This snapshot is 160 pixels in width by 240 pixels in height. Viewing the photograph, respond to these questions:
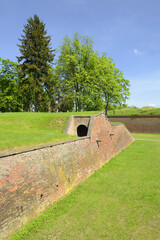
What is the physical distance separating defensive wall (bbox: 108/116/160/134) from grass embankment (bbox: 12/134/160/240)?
2570 centimetres

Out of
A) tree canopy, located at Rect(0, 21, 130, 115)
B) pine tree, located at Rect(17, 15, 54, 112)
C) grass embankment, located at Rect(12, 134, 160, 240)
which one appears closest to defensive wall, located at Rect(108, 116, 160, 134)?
tree canopy, located at Rect(0, 21, 130, 115)

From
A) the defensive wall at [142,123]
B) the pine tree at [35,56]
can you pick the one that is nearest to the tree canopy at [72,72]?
the pine tree at [35,56]

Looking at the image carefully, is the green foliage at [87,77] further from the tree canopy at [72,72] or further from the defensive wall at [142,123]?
the defensive wall at [142,123]

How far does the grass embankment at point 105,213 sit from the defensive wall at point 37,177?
437 mm

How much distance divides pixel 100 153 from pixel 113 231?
24.8ft

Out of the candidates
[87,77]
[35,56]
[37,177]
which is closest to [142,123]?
[87,77]

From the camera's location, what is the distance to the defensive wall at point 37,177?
18.6 feet

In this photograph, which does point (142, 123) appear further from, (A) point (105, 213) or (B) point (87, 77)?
(A) point (105, 213)

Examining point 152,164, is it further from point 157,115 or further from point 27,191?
point 157,115

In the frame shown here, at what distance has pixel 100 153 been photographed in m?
13.4

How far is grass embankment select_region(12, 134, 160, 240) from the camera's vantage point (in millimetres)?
5828

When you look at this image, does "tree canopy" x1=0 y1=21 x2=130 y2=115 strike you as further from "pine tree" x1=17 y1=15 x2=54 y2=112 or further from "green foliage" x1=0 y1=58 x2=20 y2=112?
"green foliage" x1=0 y1=58 x2=20 y2=112

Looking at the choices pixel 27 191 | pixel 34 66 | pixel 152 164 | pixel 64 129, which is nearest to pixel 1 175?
pixel 27 191

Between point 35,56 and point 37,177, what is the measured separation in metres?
25.9
